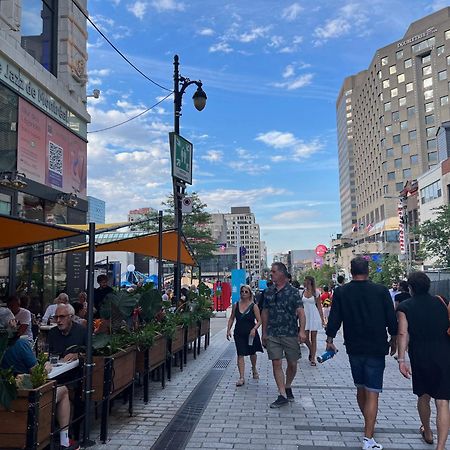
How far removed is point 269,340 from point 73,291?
10782mm

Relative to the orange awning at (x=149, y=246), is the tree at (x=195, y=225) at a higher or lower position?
higher

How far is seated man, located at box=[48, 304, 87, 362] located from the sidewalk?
1.04 metres

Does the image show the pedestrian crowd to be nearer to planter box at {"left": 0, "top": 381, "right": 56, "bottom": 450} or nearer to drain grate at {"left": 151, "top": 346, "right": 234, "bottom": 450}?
drain grate at {"left": 151, "top": 346, "right": 234, "bottom": 450}

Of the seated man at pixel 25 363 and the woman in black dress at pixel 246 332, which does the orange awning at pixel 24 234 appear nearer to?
the seated man at pixel 25 363

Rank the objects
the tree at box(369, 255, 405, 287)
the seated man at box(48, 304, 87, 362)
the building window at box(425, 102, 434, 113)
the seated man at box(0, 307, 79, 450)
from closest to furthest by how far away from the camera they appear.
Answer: the seated man at box(0, 307, 79, 450) < the seated man at box(48, 304, 87, 362) < the tree at box(369, 255, 405, 287) < the building window at box(425, 102, 434, 113)

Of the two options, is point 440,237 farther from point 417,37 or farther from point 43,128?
A: point 417,37

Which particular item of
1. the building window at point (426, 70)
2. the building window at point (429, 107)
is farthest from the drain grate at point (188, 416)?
the building window at point (426, 70)

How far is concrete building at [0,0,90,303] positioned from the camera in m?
11.5

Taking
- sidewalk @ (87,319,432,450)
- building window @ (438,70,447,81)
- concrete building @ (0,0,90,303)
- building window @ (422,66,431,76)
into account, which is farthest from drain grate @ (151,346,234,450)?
building window @ (422,66,431,76)

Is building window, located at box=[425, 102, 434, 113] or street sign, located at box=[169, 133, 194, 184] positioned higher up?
building window, located at box=[425, 102, 434, 113]

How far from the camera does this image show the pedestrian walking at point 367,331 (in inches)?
182

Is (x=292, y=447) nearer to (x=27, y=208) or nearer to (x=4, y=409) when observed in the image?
(x=4, y=409)

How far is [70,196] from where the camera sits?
47.6 ft

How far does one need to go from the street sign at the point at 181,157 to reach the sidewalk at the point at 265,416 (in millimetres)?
3984
